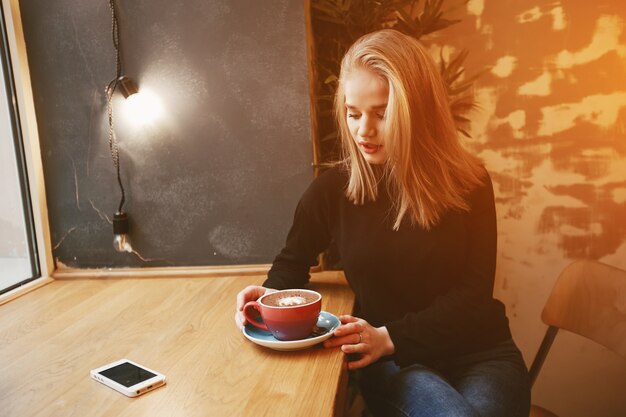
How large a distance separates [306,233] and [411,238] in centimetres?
29

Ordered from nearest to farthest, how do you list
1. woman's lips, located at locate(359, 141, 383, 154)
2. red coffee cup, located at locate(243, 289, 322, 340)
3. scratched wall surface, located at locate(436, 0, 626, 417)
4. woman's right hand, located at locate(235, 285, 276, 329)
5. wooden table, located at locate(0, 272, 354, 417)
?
wooden table, located at locate(0, 272, 354, 417), red coffee cup, located at locate(243, 289, 322, 340), woman's right hand, located at locate(235, 285, 276, 329), woman's lips, located at locate(359, 141, 383, 154), scratched wall surface, located at locate(436, 0, 626, 417)

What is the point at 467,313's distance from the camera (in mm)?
1252

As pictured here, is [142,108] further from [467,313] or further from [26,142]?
[467,313]

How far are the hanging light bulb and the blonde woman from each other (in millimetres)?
571

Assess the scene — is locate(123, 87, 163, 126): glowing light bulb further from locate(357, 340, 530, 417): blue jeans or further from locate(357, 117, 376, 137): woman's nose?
locate(357, 340, 530, 417): blue jeans

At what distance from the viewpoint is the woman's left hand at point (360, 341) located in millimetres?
1066

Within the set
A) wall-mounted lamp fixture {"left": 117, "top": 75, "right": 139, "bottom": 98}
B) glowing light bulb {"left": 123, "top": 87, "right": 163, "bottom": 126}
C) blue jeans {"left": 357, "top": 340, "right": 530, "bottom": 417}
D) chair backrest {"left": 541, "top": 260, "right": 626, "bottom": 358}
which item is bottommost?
blue jeans {"left": 357, "top": 340, "right": 530, "bottom": 417}

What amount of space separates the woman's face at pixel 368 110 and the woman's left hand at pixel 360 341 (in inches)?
15.9

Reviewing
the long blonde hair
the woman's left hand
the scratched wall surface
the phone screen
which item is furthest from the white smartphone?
the scratched wall surface

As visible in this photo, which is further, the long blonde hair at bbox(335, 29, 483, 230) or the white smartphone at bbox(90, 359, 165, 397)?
the long blonde hair at bbox(335, 29, 483, 230)

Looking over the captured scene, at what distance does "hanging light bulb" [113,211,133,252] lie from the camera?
1666 mm

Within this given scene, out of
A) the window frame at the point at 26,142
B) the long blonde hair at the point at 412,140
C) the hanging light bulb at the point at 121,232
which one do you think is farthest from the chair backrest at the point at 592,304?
the window frame at the point at 26,142

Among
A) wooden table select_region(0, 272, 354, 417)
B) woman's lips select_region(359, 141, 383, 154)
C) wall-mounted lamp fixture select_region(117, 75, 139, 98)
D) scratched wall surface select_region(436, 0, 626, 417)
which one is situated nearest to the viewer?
wooden table select_region(0, 272, 354, 417)

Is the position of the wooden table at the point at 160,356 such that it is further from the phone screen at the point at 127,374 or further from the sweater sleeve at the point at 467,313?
the sweater sleeve at the point at 467,313
